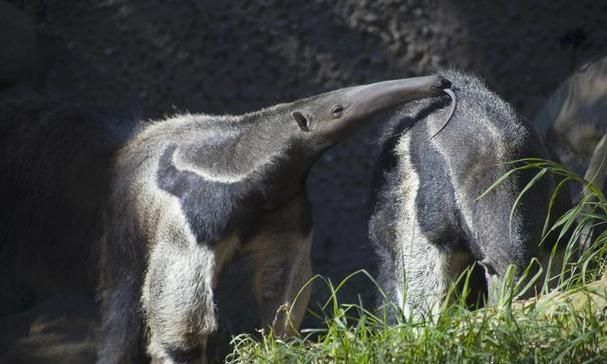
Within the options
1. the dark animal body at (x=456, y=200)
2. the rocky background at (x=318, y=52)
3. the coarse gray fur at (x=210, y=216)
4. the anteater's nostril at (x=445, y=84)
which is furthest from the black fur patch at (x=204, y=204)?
the rocky background at (x=318, y=52)

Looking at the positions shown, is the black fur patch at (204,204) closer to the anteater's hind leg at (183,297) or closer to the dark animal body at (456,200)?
the anteater's hind leg at (183,297)

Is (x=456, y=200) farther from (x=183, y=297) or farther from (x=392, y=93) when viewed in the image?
(x=183, y=297)

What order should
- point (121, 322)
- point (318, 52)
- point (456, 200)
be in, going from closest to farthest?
point (456, 200) → point (121, 322) → point (318, 52)

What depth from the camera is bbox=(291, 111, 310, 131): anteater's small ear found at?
6.00 m

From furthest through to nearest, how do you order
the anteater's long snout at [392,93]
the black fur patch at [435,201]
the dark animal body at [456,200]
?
the black fur patch at [435,201]
the dark animal body at [456,200]
the anteater's long snout at [392,93]

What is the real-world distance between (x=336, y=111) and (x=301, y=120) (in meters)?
0.19

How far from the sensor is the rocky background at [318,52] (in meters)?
9.77

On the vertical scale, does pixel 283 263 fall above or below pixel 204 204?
below

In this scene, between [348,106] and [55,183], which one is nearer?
[348,106]

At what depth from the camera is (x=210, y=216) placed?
601 cm

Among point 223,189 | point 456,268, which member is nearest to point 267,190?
→ point 223,189

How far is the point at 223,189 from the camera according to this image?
607 cm

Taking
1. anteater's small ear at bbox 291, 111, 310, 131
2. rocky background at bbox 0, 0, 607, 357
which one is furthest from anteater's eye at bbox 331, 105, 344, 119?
rocky background at bbox 0, 0, 607, 357

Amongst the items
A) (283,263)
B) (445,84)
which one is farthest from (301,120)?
(283,263)
